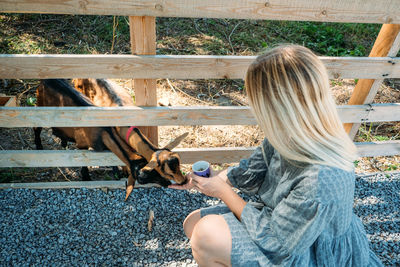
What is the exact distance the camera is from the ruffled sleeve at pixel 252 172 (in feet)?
7.69

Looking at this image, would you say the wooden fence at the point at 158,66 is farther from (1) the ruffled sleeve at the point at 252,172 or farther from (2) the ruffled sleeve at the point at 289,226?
(2) the ruffled sleeve at the point at 289,226

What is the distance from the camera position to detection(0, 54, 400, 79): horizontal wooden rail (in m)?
2.49

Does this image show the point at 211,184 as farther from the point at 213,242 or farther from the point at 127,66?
the point at 127,66

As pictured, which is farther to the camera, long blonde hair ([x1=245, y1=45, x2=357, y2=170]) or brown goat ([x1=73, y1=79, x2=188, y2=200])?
brown goat ([x1=73, y1=79, x2=188, y2=200])

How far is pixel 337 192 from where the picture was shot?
1.60 m

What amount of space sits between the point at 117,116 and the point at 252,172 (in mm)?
1297

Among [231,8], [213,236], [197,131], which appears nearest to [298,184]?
[213,236]

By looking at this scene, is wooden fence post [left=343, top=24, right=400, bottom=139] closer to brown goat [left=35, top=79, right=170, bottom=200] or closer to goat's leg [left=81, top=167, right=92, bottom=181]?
brown goat [left=35, top=79, right=170, bottom=200]

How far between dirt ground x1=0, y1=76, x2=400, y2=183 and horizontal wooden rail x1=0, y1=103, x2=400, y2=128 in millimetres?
348

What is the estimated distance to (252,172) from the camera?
7.83ft

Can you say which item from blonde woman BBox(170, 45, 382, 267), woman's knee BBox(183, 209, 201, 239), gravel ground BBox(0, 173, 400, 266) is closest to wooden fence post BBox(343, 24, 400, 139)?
gravel ground BBox(0, 173, 400, 266)

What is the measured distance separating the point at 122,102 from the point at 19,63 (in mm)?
1036

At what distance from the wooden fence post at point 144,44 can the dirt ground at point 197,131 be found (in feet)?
1.27

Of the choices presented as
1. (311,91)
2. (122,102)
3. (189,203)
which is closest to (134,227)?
(189,203)
